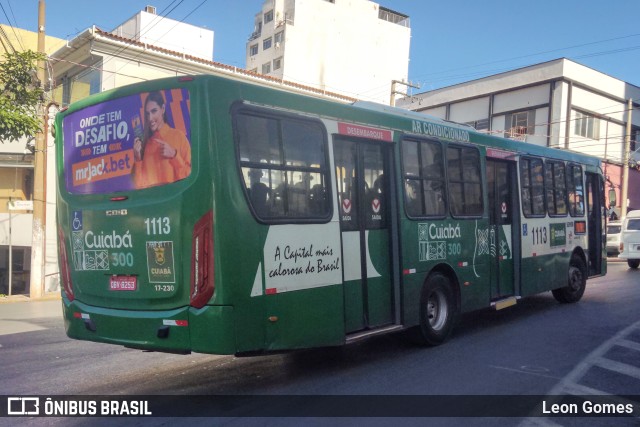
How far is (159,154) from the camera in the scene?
553 centimetres

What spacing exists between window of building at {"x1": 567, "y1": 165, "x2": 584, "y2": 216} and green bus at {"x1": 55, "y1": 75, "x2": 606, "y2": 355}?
4.54m

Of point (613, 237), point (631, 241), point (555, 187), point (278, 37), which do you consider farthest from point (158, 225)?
point (278, 37)

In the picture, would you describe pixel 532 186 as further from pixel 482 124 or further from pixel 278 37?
pixel 278 37

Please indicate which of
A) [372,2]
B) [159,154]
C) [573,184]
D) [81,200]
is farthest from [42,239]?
[372,2]

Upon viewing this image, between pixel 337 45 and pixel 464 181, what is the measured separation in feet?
139

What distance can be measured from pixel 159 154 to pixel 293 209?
4.61ft

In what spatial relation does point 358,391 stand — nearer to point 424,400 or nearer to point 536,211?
point 424,400

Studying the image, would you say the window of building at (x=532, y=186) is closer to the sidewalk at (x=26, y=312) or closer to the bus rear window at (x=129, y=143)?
the bus rear window at (x=129, y=143)

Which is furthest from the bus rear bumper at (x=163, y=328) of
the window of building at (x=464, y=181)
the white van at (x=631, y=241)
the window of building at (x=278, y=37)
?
the window of building at (x=278, y=37)

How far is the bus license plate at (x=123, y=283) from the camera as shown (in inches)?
222

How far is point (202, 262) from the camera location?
5176 millimetres

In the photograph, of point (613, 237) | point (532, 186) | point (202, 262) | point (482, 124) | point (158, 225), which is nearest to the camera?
point (202, 262)

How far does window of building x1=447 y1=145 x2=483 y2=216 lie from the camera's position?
834 cm

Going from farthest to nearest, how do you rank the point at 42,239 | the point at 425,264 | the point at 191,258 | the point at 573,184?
the point at 42,239 → the point at 573,184 → the point at 425,264 → the point at 191,258
